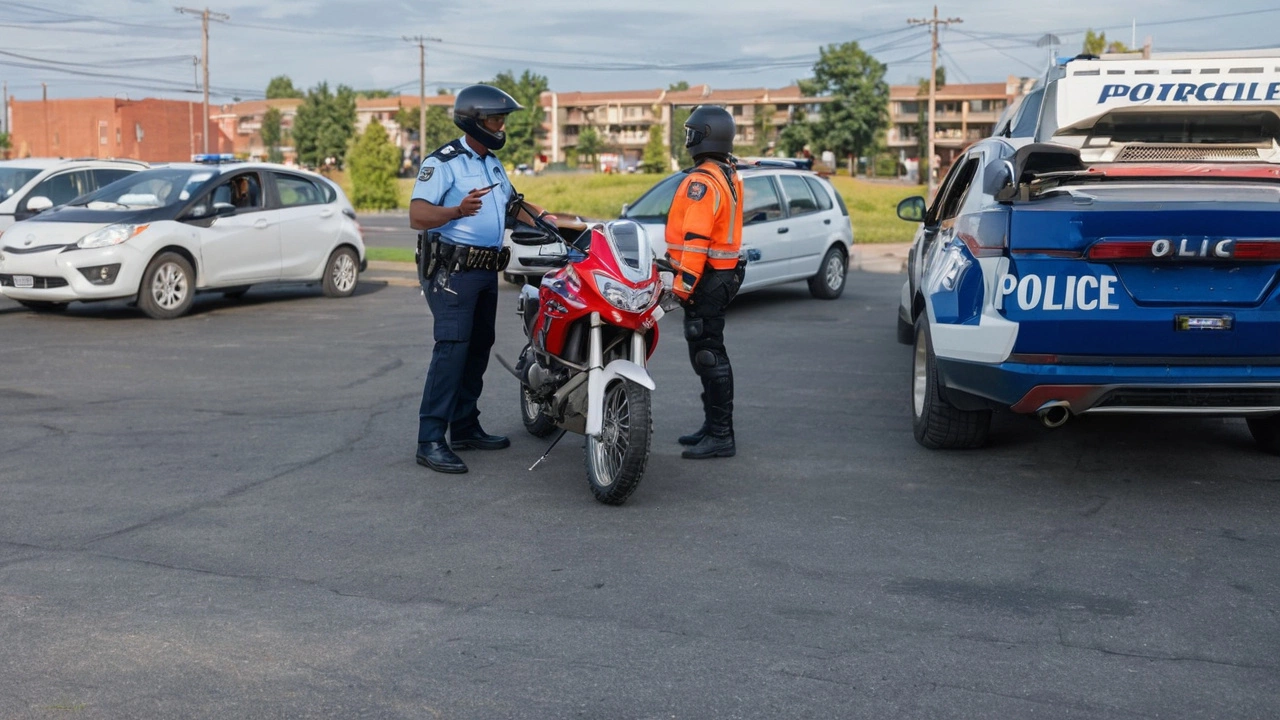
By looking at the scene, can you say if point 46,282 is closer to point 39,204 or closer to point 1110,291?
point 39,204

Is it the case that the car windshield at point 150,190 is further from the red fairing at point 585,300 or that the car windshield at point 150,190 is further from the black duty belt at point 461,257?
the red fairing at point 585,300

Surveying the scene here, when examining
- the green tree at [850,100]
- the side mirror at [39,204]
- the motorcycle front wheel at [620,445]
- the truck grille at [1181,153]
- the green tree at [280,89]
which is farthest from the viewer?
the green tree at [280,89]

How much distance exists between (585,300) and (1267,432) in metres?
3.73

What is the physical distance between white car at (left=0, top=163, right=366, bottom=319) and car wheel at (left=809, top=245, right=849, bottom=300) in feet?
18.2

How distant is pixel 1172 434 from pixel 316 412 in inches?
201

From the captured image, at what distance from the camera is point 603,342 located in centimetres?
632

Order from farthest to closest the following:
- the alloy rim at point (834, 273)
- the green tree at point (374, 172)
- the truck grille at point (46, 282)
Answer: the green tree at point (374, 172) → the alloy rim at point (834, 273) → the truck grille at point (46, 282)

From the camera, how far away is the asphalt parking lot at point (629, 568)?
3.75 meters

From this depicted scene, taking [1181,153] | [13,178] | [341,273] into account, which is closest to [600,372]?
[1181,153]

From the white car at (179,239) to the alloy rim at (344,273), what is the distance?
35 mm

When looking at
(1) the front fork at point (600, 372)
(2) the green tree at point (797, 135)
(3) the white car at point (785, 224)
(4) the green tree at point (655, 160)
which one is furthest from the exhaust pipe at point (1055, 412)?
(2) the green tree at point (797, 135)

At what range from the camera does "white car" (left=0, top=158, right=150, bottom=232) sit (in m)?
14.8

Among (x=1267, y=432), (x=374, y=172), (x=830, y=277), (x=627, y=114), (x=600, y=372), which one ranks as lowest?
(x=1267, y=432)

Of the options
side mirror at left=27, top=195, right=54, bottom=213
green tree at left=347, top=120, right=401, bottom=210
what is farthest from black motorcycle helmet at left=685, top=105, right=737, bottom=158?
green tree at left=347, top=120, right=401, bottom=210
